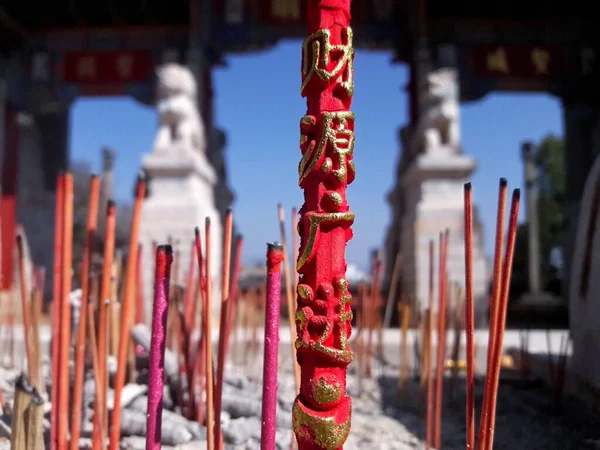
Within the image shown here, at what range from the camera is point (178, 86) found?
389 centimetres

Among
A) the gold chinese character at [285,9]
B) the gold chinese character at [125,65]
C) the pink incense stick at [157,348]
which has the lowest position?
the pink incense stick at [157,348]

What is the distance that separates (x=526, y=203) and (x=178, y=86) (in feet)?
15.6

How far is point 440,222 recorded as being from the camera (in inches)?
146

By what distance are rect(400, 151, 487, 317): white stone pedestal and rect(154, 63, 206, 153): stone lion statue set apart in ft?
5.84

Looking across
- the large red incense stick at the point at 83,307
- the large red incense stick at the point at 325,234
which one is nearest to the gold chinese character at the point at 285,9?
the large red incense stick at the point at 325,234

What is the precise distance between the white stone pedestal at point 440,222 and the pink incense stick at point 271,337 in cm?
290

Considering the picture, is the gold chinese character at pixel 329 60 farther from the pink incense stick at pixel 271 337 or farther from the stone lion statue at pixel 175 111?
the stone lion statue at pixel 175 111

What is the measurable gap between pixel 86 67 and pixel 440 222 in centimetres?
334

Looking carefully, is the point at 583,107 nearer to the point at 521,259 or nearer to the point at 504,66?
the point at 504,66

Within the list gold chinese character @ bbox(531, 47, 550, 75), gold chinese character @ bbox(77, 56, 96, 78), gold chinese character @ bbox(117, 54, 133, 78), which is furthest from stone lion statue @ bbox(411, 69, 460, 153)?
gold chinese character @ bbox(77, 56, 96, 78)

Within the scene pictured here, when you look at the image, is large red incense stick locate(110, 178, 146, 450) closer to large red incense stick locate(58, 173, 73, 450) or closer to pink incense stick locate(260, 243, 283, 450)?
large red incense stick locate(58, 173, 73, 450)

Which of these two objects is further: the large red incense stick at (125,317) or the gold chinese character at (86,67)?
the gold chinese character at (86,67)

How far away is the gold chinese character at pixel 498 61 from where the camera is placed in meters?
4.27

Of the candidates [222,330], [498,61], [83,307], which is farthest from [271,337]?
[498,61]
